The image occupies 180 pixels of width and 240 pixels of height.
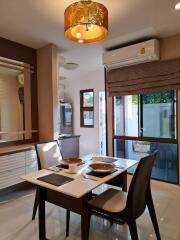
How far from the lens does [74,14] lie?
1.84m

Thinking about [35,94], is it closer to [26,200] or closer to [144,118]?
[26,200]

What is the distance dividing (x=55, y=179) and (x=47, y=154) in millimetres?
739

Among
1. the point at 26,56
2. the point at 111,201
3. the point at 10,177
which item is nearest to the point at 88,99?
the point at 26,56

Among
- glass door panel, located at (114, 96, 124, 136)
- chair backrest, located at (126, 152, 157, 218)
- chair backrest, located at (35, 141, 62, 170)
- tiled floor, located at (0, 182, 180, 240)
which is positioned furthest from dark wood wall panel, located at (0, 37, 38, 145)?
chair backrest, located at (126, 152, 157, 218)

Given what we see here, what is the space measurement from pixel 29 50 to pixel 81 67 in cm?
175

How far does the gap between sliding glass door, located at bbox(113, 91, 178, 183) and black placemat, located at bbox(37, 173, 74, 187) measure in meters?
2.14

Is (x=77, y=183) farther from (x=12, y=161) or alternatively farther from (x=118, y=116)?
(x=118, y=116)

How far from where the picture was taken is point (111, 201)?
1.86m

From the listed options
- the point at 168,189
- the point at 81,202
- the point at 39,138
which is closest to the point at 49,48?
the point at 39,138

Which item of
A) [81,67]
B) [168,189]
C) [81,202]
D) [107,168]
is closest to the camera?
[81,202]

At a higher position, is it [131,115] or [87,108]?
[87,108]

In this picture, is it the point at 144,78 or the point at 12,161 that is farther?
the point at 144,78

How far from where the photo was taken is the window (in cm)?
555

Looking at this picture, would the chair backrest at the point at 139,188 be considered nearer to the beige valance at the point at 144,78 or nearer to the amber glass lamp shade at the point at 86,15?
the amber glass lamp shade at the point at 86,15
